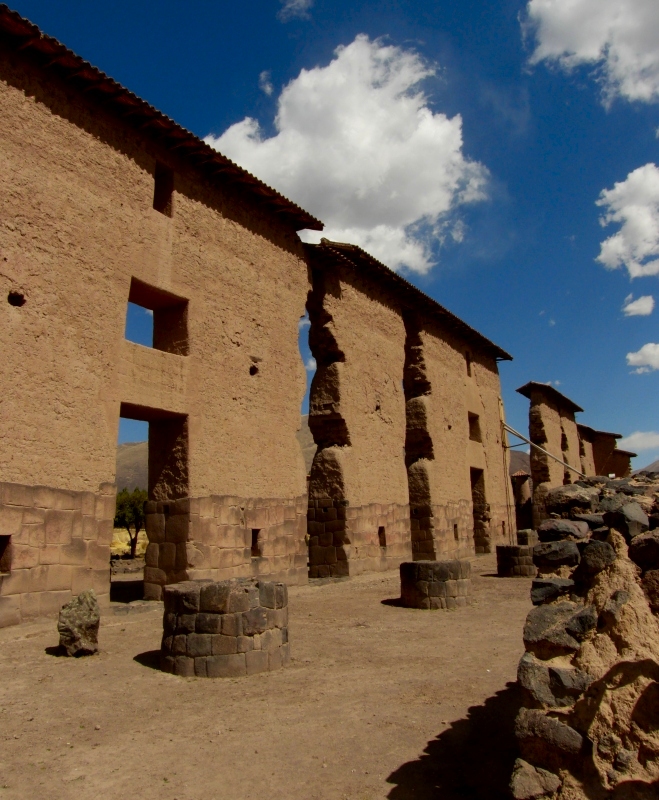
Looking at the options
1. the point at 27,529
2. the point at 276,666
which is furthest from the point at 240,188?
the point at 276,666

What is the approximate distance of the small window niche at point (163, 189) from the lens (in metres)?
11.4

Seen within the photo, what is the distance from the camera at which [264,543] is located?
11.9m

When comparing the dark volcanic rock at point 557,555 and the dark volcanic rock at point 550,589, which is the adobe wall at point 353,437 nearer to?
the dark volcanic rock at point 557,555

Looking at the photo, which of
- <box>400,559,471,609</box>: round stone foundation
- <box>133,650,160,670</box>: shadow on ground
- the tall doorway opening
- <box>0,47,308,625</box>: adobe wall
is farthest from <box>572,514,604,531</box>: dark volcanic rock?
the tall doorway opening

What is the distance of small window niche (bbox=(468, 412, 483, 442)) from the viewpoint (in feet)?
73.4

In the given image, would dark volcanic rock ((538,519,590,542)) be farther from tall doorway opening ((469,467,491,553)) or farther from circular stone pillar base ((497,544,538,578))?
tall doorway opening ((469,467,491,553))

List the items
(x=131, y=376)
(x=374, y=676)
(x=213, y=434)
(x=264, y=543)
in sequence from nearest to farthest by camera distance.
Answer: (x=374, y=676)
(x=131, y=376)
(x=213, y=434)
(x=264, y=543)

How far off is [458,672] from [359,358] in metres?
9.85

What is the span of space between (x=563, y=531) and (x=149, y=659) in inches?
200

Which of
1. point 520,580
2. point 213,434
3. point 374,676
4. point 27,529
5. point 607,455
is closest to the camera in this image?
point 374,676

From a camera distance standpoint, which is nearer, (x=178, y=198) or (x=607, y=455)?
(x=178, y=198)

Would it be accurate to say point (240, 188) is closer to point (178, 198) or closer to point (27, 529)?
point (178, 198)

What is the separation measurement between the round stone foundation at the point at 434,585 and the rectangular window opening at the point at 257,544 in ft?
8.85

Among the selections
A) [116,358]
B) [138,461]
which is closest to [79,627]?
[116,358]
